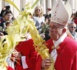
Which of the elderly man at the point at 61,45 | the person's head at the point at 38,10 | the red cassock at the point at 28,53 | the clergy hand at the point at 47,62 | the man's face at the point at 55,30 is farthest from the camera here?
the person's head at the point at 38,10

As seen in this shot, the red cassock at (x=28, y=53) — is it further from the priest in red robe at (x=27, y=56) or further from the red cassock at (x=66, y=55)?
the red cassock at (x=66, y=55)

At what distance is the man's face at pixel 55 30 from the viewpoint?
3.66 meters

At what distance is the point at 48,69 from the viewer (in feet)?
11.2

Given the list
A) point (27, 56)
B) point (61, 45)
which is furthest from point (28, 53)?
point (61, 45)

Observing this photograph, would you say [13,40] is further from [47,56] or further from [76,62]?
[76,62]

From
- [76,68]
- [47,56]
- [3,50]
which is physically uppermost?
[3,50]

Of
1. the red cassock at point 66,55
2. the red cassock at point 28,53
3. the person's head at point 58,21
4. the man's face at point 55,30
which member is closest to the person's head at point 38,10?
the red cassock at point 28,53

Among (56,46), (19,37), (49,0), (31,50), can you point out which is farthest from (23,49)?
(49,0)

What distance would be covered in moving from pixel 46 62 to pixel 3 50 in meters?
1.24

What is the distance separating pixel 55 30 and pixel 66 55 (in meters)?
0.38

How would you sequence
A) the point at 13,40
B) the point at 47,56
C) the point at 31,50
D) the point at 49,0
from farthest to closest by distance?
the point at 49,0 < the point at 31,50 < the point at 47,56 < the point at 13,40

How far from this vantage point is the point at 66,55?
3.89 metres

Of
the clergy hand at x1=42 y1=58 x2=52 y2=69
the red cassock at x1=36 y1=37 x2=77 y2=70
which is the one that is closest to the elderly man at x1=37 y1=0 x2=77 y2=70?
the red cassock at x1=36 y1=37 x2=77 y2=70

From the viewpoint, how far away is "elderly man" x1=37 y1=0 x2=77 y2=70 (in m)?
3.83
